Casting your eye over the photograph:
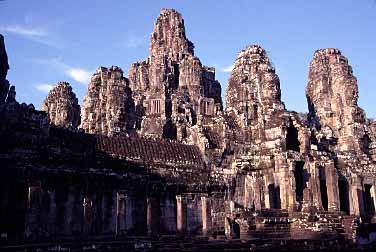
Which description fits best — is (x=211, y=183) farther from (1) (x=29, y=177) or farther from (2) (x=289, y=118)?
(1) (x=29, y=177)

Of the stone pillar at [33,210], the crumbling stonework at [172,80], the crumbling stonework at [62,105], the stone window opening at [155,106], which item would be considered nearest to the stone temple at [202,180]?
the stone pillar at [33,210]

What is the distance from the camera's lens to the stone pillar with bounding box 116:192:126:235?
25909 mm

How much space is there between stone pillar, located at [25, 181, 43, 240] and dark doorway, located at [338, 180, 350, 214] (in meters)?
24.2

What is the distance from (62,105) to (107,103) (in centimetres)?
830

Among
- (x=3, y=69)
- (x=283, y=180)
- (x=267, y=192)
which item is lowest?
(x=267, y=192)

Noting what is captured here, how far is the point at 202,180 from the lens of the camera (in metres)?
30.2

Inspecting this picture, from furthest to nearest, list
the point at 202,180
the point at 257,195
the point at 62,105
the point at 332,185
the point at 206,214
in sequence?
the point at 62,105 → the point at 332,185 → the point at 257,195 → the point at 202,180 → the point at 206,214

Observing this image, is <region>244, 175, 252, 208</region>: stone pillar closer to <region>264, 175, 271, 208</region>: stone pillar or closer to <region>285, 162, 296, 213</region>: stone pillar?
<region>264, 175, 271, 208</region>: stone pillar

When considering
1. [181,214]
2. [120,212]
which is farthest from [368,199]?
[120,212]

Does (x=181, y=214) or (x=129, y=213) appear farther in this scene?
(x=181, y=214)

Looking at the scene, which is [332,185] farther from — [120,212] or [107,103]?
[107,103]

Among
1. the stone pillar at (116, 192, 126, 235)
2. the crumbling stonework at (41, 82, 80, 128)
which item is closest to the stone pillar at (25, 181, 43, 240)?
the stone pillar at (116, 192, 126, 235)

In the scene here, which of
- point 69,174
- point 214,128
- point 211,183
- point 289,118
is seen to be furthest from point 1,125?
point 289,118

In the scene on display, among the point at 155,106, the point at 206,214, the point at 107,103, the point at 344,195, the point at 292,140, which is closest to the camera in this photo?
the point at 206,214
